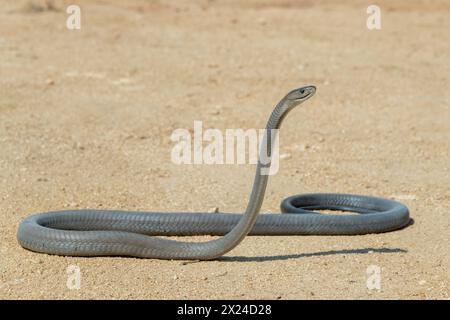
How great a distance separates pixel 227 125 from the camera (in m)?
11.8

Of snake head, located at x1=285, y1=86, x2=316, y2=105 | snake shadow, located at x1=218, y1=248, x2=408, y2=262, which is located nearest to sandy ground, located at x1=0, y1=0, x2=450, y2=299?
snake shadow, located at x1=218, y1=248, x2=408, y2=262

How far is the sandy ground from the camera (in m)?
7.00

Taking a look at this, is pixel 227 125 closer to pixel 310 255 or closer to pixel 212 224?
pixel 212 224

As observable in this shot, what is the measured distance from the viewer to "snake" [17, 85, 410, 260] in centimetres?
677

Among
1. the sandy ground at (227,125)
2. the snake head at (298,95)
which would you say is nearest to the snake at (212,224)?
the snake head at (298,95)

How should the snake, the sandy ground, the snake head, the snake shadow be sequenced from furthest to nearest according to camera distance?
the snake shadow → the sandy ground → the snake → the snake head

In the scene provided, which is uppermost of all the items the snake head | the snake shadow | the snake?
the snake head

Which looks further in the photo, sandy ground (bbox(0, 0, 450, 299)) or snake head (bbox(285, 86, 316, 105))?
sandy ground (bbox(0, 0, 450, 299))

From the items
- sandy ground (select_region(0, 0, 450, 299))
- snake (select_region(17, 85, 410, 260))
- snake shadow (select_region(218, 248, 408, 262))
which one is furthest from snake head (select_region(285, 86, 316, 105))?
snake shadow (select_region(218, 248, 408, 262))

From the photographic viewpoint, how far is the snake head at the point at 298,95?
645 centimetres

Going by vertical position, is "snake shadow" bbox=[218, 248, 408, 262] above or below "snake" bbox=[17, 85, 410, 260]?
below

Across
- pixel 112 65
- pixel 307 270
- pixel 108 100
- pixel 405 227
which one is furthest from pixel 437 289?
pixel 112 65

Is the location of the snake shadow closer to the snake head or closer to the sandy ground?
the sandy ground

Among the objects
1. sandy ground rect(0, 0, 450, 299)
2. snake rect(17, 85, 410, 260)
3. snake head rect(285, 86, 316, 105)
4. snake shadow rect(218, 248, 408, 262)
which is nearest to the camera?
snake head rect(285, 86, 316, 105)
